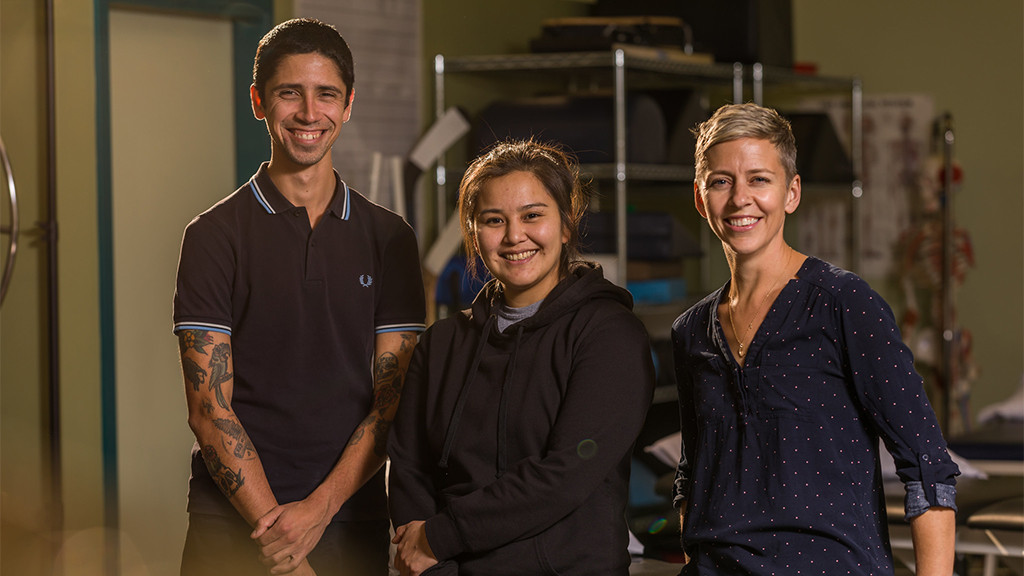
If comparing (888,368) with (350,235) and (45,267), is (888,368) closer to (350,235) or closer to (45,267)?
(350,235)

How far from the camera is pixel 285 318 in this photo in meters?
1.72

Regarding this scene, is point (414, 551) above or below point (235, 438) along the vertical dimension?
below

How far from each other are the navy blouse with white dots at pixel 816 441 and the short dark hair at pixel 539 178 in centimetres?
31

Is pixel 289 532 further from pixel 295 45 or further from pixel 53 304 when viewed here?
pixel 53 304

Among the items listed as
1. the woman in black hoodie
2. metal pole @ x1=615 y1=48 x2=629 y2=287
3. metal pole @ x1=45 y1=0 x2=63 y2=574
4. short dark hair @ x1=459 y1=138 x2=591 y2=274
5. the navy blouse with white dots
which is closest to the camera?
the navy blouse with white dots

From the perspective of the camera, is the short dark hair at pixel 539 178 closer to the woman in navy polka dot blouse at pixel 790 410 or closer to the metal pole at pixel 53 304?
the woman in navy polka dot blouse at pixel 790 410

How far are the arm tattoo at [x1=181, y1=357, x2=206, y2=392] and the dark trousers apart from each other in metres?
0.24

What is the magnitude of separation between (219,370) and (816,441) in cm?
84

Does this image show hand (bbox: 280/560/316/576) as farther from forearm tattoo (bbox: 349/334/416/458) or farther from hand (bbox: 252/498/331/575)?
forearm tattoo (bbox: 349/334/416/458)

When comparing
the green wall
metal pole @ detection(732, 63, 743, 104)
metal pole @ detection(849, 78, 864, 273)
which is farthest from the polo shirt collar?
the green wall

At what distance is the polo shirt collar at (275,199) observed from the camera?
69.1 inches

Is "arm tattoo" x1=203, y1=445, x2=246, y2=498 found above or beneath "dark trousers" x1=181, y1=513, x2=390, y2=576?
above

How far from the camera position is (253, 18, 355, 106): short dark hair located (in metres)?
1.70

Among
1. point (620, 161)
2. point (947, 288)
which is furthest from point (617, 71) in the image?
point (947, 288)
